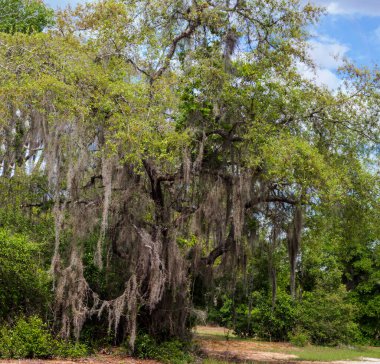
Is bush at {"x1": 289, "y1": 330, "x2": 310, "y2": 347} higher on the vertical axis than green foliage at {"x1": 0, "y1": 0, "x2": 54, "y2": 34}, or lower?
lower

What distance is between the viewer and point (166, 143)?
41.2 feet

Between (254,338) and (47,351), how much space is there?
15.6 metres

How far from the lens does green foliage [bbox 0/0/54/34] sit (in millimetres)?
21422

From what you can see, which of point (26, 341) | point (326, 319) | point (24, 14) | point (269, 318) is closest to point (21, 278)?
point (26, 341)

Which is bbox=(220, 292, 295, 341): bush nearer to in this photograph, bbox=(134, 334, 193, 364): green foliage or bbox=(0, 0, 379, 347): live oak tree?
bbox=(0, 0, 379, 347): live oak tree

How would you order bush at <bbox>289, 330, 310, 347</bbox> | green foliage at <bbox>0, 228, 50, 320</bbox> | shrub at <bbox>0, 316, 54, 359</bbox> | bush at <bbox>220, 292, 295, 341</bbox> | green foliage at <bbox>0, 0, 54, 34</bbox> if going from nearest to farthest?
shrub at <bbox>0, 316, 54, 359</bbox> < green foliage at <bbox>0, 228, 50, 320</bbox> < green foliage at <bbox>0, 0, 54, 34</bbox> < bush at <bbox>289, 330, 310, 347</bbox> < bush at <bbox>220, 292, 295, 341</bbox>

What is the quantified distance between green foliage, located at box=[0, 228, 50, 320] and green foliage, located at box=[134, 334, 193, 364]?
2395 millimetres

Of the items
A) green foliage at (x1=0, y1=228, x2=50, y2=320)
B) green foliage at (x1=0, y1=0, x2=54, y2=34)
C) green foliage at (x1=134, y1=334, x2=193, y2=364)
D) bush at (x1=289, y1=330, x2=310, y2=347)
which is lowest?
bush at (x1=289, y1=330, x2=310, y2=347)

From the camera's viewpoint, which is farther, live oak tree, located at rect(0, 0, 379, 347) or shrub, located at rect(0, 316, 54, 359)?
live oak tree, located at rect(0, 0, 379, 347)

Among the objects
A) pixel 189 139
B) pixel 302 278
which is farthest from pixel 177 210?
pixel 302 278

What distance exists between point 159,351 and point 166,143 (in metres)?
4.87

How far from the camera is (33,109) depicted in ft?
41.8

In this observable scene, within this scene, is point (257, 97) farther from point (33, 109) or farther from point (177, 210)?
point (33, 109)

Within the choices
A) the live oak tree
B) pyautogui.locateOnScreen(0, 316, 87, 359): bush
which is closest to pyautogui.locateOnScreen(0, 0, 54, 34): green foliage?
the live oak tree
